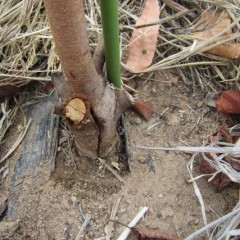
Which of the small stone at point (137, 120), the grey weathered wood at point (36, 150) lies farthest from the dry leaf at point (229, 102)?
the grey weathered wood at point (36, 150)

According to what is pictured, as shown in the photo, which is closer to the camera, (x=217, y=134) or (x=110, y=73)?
(x=110, y=73)

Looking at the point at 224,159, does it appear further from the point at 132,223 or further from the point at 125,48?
the point at 125,48

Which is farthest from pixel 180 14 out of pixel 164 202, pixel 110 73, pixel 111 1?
pixel 164 202

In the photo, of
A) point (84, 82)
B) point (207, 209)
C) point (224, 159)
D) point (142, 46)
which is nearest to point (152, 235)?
point (207, 209)

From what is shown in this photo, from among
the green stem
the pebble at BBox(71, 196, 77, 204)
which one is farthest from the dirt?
the green stem

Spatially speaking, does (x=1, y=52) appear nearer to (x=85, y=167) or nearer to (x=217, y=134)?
(x=85, y=167)
